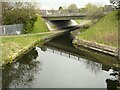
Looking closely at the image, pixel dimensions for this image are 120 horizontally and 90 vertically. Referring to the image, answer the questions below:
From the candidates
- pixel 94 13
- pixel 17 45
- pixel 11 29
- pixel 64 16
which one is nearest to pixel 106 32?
pixel 17 45

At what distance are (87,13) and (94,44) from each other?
25.8 metres

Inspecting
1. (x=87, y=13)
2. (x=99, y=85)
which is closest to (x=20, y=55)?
(x=99, y=85)

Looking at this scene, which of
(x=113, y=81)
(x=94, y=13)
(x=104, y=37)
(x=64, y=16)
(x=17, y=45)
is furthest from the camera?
(x=64, y=16)

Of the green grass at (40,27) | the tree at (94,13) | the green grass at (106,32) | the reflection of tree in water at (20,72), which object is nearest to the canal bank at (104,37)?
the green grass at (106,32)

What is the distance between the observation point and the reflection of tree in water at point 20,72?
26250 mm

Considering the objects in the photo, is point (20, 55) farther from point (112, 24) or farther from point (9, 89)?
point (112, 24)

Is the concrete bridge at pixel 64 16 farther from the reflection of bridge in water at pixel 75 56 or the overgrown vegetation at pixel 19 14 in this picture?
the reflection of bridge in water at pixel 75 56

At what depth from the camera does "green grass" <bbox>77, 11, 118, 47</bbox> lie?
1771 inches

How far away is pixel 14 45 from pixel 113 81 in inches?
740

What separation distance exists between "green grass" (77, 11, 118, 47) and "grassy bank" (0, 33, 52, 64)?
9043 millimetres

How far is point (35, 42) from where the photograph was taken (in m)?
50.1

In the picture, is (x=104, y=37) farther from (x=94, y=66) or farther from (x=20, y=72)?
(x=20, y=72)

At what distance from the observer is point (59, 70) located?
3161 cm

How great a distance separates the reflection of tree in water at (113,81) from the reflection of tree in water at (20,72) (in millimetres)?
7212
